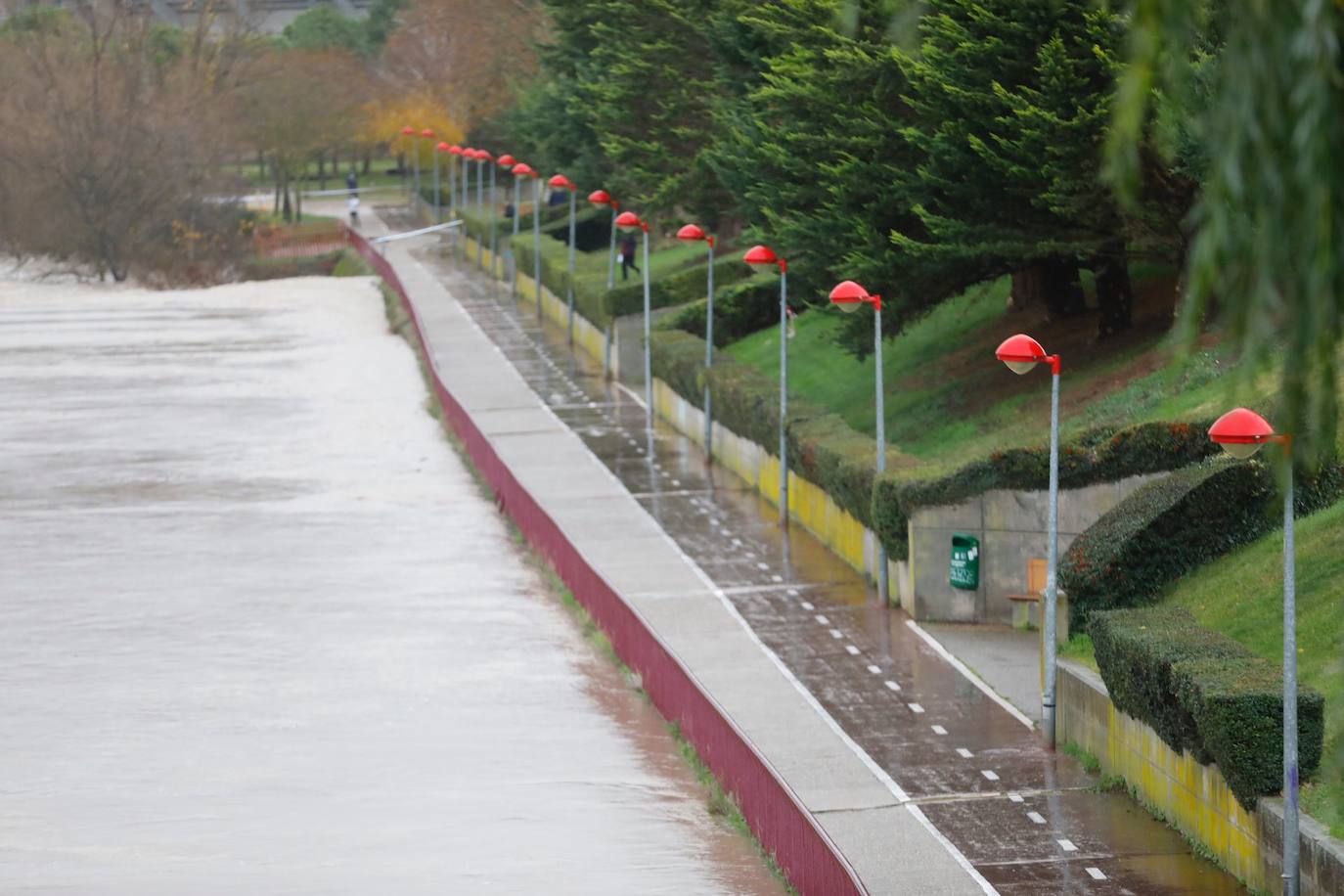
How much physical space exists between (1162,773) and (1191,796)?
0.66m

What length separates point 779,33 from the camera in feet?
125

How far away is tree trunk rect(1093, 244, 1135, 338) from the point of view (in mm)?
35094

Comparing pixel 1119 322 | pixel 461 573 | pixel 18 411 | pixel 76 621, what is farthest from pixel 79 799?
pixel 18 411

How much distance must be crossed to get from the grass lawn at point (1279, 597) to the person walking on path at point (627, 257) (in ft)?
119

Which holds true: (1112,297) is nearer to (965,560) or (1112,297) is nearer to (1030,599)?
(965,560)

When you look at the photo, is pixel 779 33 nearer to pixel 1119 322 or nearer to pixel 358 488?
pixel 1119 322

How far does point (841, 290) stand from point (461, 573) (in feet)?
36.0

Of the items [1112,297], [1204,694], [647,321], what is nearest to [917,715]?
[1204,694]

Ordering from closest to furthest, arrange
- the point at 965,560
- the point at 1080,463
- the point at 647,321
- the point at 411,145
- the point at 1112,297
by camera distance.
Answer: the point at 1080,463, the point at 965,560, the point at 1112,297, the point at 647,321, the point at 411,145

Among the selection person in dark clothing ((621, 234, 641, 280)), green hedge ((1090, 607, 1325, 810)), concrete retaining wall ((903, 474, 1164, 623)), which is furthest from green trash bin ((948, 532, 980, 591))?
person in dark clothing ((621, 234, 641, 280))

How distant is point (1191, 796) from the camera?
1931 centimetres

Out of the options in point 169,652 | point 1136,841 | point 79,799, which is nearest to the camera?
point 1136,841

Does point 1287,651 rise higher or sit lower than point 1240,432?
lower


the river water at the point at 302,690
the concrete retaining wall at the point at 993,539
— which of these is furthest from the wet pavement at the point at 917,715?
the river water at the point at 302,690
